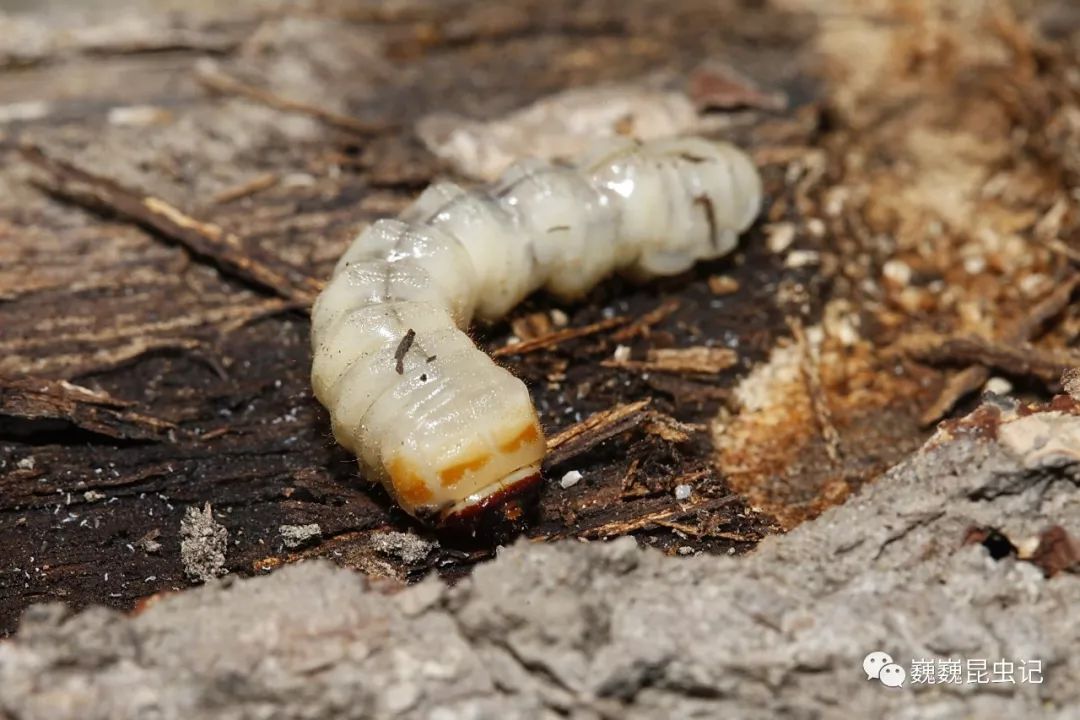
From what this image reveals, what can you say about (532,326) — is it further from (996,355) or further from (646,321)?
(996,355)

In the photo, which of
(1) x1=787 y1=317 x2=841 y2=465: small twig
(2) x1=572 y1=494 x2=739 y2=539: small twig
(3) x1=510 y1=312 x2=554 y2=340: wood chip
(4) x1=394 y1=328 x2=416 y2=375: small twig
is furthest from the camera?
(3) x1=510 y1=312 x2=554 y2=340: wood chip

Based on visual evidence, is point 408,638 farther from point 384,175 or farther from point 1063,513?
point 384,175

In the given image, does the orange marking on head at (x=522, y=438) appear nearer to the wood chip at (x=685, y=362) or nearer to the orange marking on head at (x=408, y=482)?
the orange marking on head at (x=408, y=482)

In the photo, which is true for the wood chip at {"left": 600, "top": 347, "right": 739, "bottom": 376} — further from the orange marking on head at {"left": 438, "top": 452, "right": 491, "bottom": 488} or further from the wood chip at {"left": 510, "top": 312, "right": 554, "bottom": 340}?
the orange marking on head at {"left": 438, "top": 452, "right": 491, "bottom": 488}

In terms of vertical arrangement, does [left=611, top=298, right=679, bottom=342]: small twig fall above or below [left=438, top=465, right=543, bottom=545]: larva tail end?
above

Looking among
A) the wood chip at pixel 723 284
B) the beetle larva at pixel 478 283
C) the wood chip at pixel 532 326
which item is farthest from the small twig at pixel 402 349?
the wood chip at pixel 723 284

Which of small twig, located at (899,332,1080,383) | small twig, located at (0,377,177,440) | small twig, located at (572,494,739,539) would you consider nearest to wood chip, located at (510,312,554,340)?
small twig, located at (572,494,739,539)
